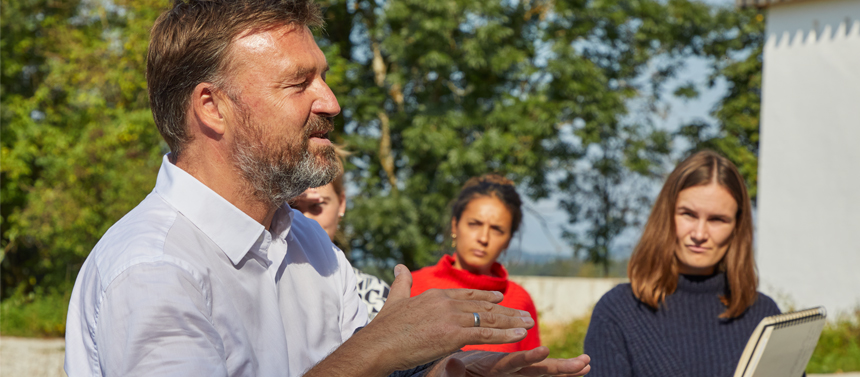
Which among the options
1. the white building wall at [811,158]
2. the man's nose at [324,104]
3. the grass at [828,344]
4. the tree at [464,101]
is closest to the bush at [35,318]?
the tree at [464,101]

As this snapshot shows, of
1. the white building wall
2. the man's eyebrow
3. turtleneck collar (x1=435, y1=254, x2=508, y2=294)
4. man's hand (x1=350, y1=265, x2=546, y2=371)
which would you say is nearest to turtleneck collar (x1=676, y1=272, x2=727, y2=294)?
turtleneck collar (x1=435, y1=254, x2=508, y2=294)

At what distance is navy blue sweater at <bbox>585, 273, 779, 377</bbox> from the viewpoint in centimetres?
253

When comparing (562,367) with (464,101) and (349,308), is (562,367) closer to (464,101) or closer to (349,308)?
(349,308)

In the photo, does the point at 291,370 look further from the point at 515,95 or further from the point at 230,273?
the point at 515,95

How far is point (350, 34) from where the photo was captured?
15.6m

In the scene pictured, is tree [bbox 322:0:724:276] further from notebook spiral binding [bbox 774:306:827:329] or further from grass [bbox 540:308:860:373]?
notebook spiral binding [bbox 774:306:827:329]

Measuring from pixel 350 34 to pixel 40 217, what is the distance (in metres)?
7.10

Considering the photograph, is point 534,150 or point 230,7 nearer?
point 230,7

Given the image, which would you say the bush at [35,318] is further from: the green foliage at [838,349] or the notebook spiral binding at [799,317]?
the notebook spiral binding at [799,317]

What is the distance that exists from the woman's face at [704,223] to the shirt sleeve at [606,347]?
383 mm

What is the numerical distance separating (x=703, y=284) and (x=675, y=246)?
0.62 ft

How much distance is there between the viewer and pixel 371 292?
3088mm

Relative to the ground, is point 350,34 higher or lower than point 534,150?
higher

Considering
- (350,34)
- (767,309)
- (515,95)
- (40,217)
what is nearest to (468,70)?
(515,95)
